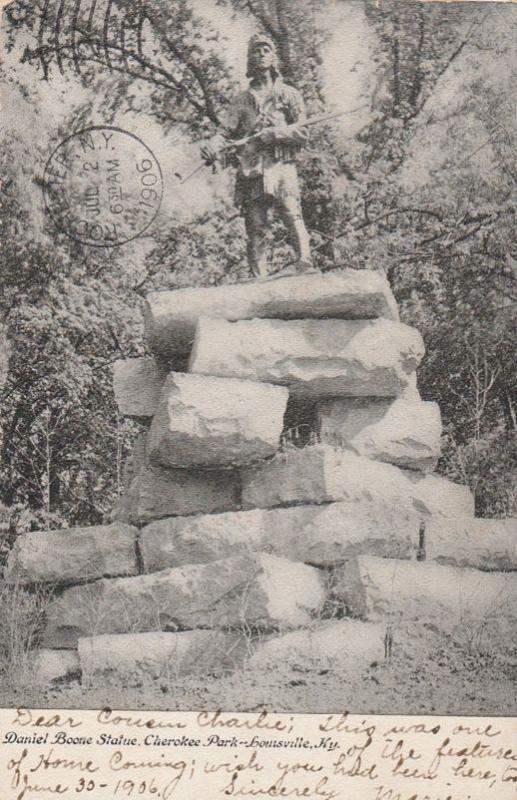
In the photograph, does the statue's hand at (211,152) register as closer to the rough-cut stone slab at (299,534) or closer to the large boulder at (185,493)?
the large boulder at (185,493)

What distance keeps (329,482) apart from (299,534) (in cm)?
42

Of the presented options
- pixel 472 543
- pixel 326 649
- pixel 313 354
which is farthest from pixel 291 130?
pixel 326 649

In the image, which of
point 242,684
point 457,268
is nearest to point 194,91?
point 457,268

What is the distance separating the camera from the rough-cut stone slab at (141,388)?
8.01m

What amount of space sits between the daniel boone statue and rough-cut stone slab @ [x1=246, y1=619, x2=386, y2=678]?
2815 mm

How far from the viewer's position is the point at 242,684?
6.29 metres

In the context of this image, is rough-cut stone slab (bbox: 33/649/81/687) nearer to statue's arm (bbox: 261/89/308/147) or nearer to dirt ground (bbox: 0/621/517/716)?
dirt ground (bbox: 0/621/517/716)

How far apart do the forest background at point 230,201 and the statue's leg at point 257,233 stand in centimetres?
143

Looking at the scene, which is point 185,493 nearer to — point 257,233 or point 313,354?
point 313,354

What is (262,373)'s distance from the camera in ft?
24.5

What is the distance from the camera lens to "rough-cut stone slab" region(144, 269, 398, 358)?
7.61 metres

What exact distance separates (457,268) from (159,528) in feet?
16.6

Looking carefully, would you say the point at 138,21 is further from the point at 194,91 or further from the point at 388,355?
the point at 388,355

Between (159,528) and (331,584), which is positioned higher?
(159,528)
